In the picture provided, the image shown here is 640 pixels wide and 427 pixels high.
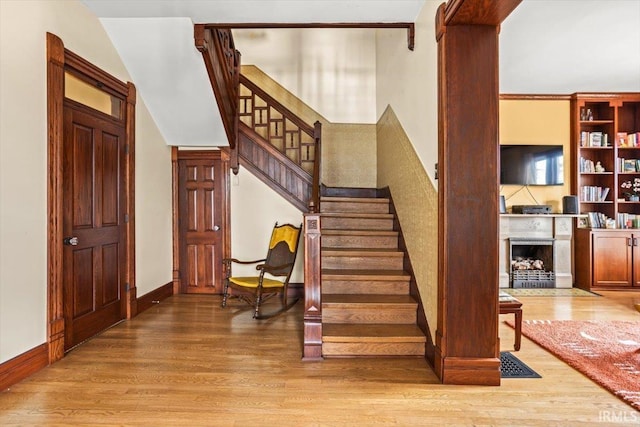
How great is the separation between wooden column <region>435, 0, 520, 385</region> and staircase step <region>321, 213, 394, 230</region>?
2.03m

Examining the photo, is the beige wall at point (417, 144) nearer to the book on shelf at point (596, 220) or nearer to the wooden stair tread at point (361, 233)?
the wooden stair tread at point (361, 233)

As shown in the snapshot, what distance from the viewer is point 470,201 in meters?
2.57

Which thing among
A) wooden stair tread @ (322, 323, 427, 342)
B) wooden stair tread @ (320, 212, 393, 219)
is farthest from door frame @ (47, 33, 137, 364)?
wooden stair tread @ (320, 212, 393, 219)

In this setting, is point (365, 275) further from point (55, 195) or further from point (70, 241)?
point (55, 195)

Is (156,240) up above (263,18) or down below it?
below

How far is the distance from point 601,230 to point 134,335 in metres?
6.31

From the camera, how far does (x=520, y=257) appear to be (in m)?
5.95

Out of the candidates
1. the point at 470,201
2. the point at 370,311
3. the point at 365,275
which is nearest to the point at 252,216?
the point at 365,275

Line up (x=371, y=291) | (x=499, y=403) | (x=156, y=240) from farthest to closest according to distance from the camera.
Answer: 1. (x=156, y=240)
2. (x=371, y=291)
3. (x=499, y=403)

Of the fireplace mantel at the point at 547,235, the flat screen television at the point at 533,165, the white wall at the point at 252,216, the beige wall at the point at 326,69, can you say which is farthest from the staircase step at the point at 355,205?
the flat screen television at the point at 533,165

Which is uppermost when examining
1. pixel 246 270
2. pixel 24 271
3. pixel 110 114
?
pixel 110 114

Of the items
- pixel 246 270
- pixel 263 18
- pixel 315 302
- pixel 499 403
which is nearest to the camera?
pixel 499 403

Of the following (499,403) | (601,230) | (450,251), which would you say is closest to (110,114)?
(450,251)

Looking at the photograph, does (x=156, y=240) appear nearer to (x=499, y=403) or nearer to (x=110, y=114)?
(x=110, y=114)
